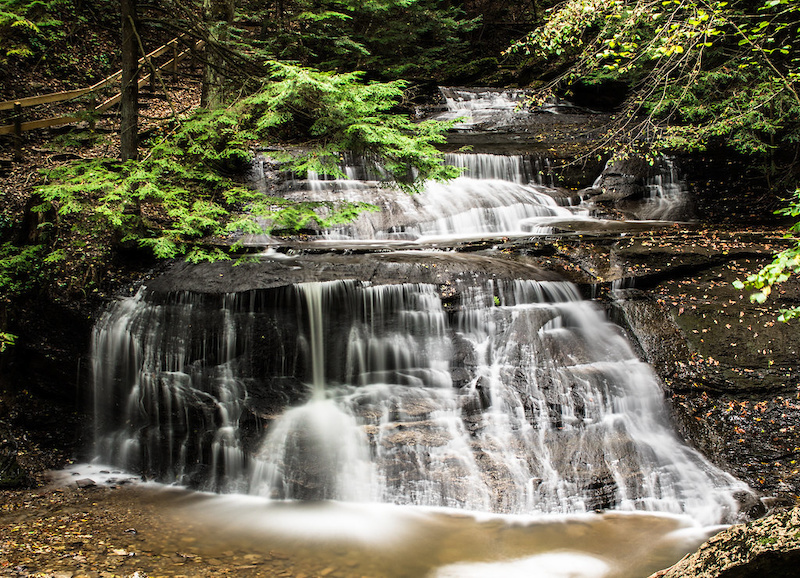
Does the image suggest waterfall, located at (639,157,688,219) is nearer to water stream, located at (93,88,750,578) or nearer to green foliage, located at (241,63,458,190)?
water stream, located at (93,88,750,578)

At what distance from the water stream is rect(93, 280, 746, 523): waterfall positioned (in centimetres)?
2

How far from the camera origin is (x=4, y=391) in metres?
7.06

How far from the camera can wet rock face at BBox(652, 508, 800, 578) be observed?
2.15m

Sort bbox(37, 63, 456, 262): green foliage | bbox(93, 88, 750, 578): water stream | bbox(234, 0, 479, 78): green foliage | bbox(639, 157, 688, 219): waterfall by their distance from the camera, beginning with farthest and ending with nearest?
bbox(234, 0, 479, 78): green foliage → bbox(639, 157, 688, 219): waterfall → bbox(37, 63, 456, 262): green foliage → bbox(93, 88, 750, 578): water stream

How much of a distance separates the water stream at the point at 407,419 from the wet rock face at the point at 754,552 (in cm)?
267

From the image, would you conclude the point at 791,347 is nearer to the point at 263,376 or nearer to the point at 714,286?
the point at 714,286

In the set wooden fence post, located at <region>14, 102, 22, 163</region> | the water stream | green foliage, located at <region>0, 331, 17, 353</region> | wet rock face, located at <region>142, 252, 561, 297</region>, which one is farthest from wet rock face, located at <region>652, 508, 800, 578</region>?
wooden fence post, located at <region>14, 102, 22, 163</region>

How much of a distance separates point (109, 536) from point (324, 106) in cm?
553

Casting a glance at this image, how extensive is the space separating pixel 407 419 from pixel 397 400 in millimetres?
345

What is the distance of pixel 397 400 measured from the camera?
6.84 m

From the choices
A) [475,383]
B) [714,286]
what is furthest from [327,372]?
[714,286]

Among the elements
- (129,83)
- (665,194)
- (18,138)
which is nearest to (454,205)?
(665,194)

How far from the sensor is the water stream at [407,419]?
17.8ft

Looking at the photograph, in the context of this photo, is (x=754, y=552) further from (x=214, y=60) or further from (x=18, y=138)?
(x=18, y=138)
